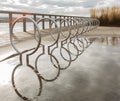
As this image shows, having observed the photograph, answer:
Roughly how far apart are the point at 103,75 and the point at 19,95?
193cm

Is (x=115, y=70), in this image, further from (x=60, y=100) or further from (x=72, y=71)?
(x=60, y=100)

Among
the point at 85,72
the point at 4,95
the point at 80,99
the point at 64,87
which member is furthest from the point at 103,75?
the point at 4,95

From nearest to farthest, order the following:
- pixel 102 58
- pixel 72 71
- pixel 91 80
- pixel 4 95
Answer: pixel 4 95 → pixel 91 80 → pixel 72 71 → pixel 102 58

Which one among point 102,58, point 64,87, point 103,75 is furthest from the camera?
point 102,58

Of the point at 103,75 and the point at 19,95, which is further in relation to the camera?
the point at 103,75

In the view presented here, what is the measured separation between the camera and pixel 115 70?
240 inches

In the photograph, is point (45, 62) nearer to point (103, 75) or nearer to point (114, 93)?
point (103, 75)

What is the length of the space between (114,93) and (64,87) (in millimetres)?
830

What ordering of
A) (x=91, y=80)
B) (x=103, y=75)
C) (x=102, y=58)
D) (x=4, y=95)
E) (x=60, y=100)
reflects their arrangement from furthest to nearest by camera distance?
1. (x=102, y=58)
2. (x=103, y=75)
3. (x=91, y=80)
4. (x=4, y=95)
5. (x=60, y=100)

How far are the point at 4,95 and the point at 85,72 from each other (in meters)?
2.07

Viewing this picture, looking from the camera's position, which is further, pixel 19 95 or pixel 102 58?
pixel 102 58

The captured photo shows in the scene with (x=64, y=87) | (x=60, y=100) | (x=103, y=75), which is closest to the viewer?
(x=60, y=100)

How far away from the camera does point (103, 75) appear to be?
5.62 meters

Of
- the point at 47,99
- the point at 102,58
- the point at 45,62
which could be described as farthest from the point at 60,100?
the point at 102,58
